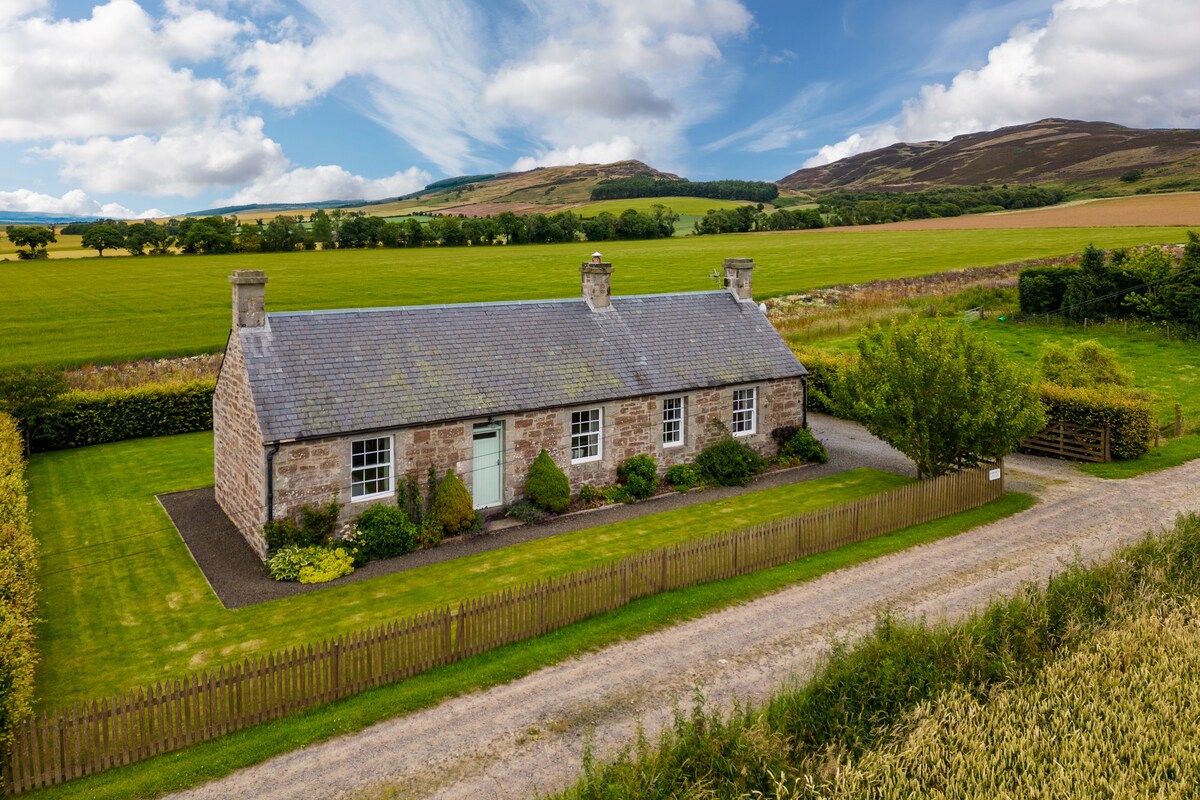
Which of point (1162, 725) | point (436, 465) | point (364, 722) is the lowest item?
point (364, 722)

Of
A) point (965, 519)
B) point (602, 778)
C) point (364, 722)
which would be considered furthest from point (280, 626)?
point (965, 519)

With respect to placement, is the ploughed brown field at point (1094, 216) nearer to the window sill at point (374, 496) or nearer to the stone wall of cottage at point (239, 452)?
the window sill at point (374, 496)

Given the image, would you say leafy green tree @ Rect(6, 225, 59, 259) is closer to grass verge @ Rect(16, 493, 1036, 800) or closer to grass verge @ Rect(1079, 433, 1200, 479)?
grass verge @ Rect(16, 493, 1036, 800)

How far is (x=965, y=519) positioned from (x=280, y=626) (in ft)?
57.6

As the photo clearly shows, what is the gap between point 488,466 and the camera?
70.5 feet

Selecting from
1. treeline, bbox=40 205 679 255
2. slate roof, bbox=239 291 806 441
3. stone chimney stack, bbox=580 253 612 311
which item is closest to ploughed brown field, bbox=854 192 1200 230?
treeline, bbox=40 205 679 255

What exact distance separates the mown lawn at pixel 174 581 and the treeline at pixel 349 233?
7898cm

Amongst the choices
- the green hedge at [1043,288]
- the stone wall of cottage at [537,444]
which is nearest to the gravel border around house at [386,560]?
the stone wall of cottage at [537,444]

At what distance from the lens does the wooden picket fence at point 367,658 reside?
10.6m

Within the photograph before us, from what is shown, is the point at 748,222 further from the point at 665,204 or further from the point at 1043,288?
the point at 1043,288

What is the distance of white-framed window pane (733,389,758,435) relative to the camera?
1033 inches

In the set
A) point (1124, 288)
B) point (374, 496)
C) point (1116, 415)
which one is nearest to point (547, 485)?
point (374, 496)

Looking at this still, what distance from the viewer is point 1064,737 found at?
383 inches

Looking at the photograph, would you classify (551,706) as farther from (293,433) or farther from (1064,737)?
(293,433)
